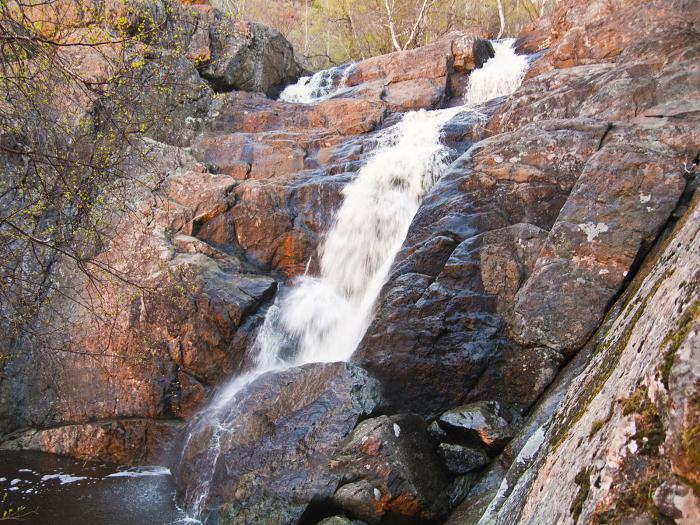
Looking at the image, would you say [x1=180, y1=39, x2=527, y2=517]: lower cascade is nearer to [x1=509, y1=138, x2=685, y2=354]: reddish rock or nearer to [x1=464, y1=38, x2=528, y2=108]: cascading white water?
[x1=464, y1=38, x2=528, y2=108]: cascading white water

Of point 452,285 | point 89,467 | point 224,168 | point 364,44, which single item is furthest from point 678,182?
point 364,44

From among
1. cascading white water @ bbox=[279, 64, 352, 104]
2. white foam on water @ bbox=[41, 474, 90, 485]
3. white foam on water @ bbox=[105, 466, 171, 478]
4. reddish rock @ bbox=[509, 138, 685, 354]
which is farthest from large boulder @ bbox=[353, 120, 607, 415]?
cascading white water @ bbox=[279, 64, 352, 104]

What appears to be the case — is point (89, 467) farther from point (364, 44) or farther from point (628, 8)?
point (364, 44)

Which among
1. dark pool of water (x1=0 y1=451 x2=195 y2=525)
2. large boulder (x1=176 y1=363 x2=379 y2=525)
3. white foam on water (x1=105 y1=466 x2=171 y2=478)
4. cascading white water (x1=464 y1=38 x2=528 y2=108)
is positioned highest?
cascading white water (x1=464 y1=38 x2=528 y2=108)

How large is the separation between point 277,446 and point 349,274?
393 cm

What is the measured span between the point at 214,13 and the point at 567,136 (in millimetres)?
13053

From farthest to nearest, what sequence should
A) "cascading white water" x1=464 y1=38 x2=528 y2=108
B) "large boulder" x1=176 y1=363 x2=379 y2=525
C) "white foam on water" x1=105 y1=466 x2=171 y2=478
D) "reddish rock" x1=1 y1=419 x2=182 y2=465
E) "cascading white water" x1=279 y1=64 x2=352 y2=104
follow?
"cascading white water" x1=279 y1=64 x2=352 y2=104 < "cascading white water" x1=464 y1=38 x2=528 y2=108 < "reddish rock" x1=1 y1=419 x2=182 y2=465 < "white foam on water" x1=105 y1=466 x2=171 y2=478 < "large boulder" x1=176 y1=363 x2=379 y2=525

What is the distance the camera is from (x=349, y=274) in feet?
Result: 30.2

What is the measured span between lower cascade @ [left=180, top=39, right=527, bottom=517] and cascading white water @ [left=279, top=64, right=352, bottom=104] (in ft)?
18.5

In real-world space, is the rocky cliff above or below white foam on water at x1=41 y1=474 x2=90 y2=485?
above

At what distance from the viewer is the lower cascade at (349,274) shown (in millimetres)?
7520

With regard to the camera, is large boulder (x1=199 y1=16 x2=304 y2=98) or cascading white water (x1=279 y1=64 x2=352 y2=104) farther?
cascading white water (x1=279 y1=64 x2=352 y2=104)

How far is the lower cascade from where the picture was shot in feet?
24.7

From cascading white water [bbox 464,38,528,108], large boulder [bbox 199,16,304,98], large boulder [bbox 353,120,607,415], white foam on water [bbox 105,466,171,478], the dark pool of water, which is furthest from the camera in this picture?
large boulder [bbox 199,16,304,98]
